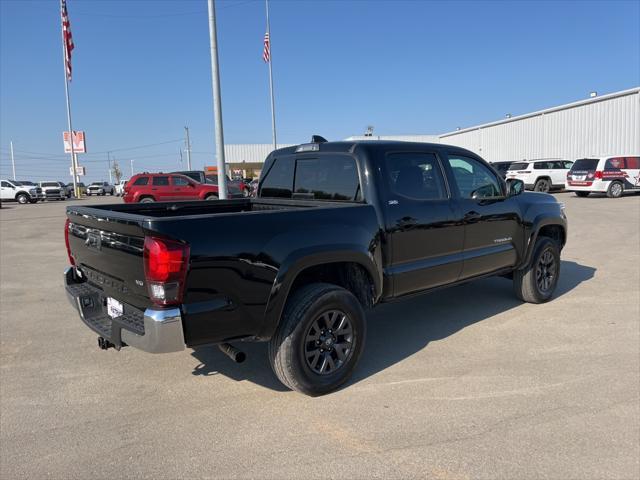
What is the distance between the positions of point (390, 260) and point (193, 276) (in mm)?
1801

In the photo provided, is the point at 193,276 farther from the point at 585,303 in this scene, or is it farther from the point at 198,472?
the point at 585,303

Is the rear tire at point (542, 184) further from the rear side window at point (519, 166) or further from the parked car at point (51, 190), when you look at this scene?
the parked car at point (51, 190)

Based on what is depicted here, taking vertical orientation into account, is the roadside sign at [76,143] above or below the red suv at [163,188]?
above

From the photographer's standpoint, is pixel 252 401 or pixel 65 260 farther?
pixel 65 260

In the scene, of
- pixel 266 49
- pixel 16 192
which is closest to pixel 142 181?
pixel 266 49

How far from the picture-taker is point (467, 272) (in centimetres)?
495

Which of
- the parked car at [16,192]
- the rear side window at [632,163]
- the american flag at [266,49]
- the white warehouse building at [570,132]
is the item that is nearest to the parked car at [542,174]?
the rear side window at [632,163]

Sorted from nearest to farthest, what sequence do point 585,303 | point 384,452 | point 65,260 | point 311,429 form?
1. point 384,452
2. point 311,429
3. point 585,303
4. point 65,260

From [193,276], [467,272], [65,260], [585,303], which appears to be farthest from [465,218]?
[65,260]

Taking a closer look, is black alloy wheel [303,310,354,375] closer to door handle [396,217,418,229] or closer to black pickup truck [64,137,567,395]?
black pickup truck [64,137,567,395]

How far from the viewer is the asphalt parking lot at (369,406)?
2.81 metres

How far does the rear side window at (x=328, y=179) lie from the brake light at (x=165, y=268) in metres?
1.76

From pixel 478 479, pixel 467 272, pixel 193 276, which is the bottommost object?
pixel 478 479

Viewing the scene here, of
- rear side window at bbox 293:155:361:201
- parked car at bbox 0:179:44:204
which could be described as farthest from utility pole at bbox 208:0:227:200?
parked car at bbox 0:179:44:204
